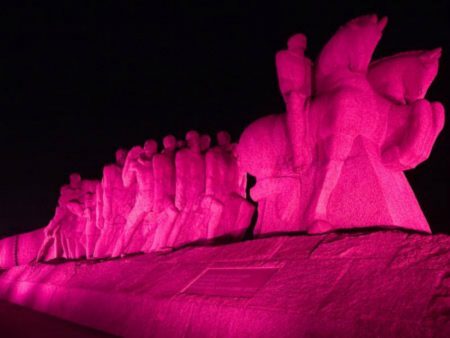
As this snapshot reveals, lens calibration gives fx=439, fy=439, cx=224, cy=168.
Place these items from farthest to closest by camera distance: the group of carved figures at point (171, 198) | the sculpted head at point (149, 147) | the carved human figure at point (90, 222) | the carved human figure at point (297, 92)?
the carved human figure at point (90, 222) → the sculpted head at point (149, 147) → the group of carved figures at point (171, 198) → the carved human figure at point (297, 92)

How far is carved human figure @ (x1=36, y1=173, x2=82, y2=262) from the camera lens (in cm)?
1267

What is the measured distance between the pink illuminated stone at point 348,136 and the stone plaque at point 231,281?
0.84m

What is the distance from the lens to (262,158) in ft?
18.6

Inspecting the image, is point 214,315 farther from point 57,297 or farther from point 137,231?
point 137,231

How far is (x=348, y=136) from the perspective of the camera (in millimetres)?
4816

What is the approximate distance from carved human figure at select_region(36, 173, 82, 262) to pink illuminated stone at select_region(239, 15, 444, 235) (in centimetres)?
872

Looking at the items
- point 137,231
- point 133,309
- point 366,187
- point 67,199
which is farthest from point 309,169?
point 67,199

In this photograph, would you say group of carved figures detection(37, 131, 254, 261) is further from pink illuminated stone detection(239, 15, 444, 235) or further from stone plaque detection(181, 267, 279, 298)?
stone plaque detection(181, 267, 279, 298)

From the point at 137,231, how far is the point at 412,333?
728 cm

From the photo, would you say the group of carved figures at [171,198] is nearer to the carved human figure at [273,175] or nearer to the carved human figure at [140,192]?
the carved human figure at [140,192]

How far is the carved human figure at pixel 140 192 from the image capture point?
8.59 m

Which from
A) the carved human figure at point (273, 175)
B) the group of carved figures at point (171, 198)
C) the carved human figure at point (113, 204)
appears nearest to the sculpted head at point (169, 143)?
the group of carved figures at point (171, 198)

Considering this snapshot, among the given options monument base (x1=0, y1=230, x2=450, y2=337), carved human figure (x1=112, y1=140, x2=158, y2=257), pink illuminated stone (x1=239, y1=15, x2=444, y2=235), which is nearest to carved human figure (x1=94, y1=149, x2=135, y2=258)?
carved human figure (x1=112, y1=140, x2=158, y2=257)

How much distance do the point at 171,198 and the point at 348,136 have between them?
4202 millimetres
